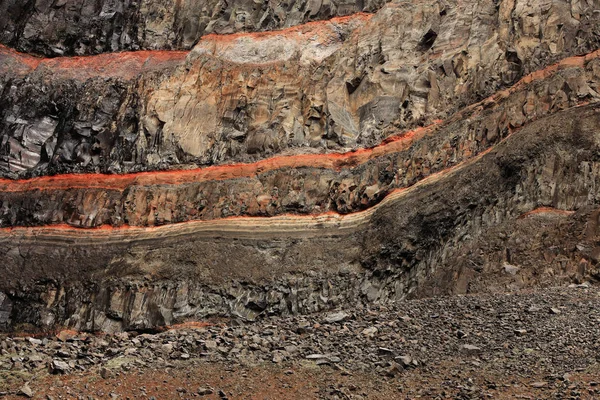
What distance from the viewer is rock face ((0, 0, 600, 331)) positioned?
20641 millimetres

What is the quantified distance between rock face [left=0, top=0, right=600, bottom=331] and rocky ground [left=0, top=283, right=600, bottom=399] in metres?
3.24

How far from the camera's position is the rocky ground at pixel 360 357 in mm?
12812

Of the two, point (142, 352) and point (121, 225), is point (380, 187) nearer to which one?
point (121, 225)

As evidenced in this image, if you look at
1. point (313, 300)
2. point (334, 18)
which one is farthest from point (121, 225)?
point (334, 18)

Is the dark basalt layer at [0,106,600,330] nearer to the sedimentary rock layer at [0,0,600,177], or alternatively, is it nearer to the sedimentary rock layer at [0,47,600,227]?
the sedimentary rock layer at [0,47,600,227]

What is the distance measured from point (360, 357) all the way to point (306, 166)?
46.2 feet

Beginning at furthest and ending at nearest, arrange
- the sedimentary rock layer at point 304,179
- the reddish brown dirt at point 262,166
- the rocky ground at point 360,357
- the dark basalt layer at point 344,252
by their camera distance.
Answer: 1. the reddish brown dirt at point 262,166
2. the sedimentary rock layer at point 304,179
3. the dark basalt layer at point 344,252
4. the rocky ground at point 360,357

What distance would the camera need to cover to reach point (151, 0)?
41125 mm

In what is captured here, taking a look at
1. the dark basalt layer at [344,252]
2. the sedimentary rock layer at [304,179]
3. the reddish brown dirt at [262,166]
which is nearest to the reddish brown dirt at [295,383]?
the dark basalt layer at [344,252]

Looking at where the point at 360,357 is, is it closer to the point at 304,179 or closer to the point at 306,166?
the point at 304,179

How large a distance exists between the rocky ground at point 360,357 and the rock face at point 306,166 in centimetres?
324

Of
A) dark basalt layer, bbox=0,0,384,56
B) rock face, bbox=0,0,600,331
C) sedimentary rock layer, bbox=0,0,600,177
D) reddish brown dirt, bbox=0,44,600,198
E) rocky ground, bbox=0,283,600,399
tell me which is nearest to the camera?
rocky ground, bbox=0,283,600,399

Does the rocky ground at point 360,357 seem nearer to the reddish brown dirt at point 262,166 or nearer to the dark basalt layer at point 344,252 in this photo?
the dark basalt layer at point 344,252

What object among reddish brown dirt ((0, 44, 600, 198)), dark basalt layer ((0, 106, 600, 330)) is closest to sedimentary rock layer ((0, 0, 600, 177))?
reddish brown dirt ((0, 44, 600, 198))
